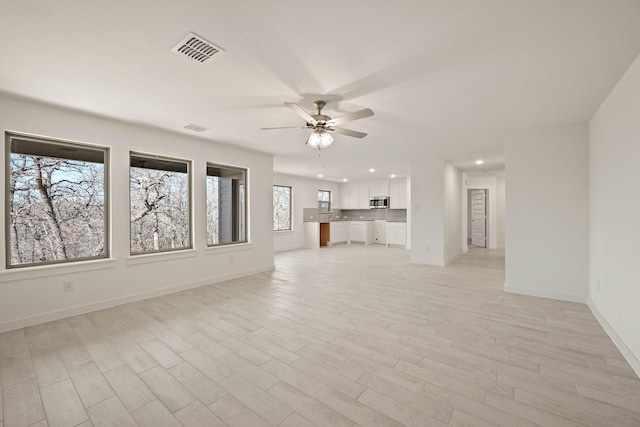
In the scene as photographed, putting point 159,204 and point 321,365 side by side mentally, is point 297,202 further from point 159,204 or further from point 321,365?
point 321,365

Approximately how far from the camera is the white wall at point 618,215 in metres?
2.22

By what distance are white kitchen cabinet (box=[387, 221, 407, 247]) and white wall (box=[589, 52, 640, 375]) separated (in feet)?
19.5

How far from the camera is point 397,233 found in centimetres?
954

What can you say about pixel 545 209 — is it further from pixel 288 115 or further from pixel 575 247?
pixel 288 115

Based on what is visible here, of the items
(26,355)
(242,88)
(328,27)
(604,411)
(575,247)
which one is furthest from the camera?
(575,247)

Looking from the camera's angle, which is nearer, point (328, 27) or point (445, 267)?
point (328, 27)

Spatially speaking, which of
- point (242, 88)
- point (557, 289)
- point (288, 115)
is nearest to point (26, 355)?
point (242, 88)

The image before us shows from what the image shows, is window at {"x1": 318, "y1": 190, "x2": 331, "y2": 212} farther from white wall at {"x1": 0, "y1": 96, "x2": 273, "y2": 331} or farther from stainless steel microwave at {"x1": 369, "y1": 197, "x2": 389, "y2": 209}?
white wall at {"x1": 0, "y1": 96, "x2": 273, "y2": 331}

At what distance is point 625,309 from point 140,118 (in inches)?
223

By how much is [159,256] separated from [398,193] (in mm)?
7952

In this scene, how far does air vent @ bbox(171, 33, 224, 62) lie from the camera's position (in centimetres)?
193

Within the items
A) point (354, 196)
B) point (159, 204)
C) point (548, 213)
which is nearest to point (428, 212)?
point (548, 213)

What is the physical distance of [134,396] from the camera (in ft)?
6.08

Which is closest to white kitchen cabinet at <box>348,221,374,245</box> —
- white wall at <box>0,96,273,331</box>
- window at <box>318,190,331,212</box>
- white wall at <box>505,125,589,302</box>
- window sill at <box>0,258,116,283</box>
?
window at <box>318,190,331,212</box>
